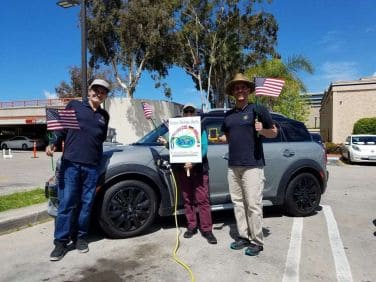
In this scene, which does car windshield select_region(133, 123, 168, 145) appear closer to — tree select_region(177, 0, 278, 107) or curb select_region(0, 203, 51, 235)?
curb select_region(0, 203, 51, 235)

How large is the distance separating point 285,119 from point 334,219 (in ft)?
5.73

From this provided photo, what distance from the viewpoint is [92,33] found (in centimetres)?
2870

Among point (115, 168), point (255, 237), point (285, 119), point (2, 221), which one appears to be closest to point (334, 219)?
point (285, 119)

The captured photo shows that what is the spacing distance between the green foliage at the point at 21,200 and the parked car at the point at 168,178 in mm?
1796

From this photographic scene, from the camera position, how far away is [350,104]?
1145 inches

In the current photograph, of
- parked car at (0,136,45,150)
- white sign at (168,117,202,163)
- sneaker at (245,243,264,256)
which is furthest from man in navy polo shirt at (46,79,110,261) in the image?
parked car at (0,136,45,150)

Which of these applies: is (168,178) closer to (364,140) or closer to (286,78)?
(364,140)

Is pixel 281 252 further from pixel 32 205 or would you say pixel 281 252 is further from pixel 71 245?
pixel 32 205

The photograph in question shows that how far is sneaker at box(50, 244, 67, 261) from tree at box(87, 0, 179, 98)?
24048 millimetres

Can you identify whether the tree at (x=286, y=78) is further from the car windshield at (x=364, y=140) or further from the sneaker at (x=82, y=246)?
the sneaker at (x=82, y=246)

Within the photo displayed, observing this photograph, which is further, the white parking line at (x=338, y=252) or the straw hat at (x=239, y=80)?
the straw hat at (x=239, y=80)

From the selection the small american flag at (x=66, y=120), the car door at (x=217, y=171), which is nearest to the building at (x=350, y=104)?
the car door at (x=217, y=171)

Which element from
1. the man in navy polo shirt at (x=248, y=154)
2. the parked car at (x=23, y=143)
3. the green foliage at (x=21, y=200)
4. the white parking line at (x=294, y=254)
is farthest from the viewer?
the parked car at (x=23, y=143)

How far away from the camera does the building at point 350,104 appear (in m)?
28.6
